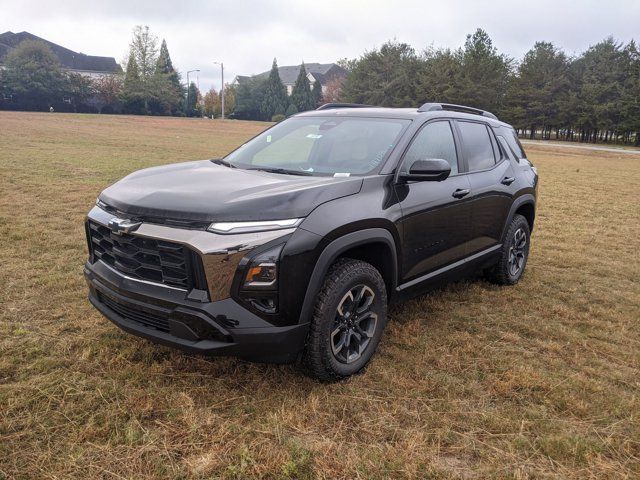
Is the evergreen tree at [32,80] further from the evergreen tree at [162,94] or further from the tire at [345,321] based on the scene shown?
the tire at [345,321]

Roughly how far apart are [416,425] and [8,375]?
8.33 ft

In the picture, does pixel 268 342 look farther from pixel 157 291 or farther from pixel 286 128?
pixel 286 128

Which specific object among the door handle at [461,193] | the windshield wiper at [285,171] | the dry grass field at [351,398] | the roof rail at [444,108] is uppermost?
the roof rail at [444,108]

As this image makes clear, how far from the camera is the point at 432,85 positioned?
58562 millimetres

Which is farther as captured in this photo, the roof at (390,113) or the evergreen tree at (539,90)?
the evergreen tree at (539,90)

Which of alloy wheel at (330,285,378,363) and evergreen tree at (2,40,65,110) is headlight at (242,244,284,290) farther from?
evergreen tree at (2,40,65,110)

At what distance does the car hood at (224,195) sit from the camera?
2789 mm

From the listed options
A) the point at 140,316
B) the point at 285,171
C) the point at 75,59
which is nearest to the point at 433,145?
the point at 285,171

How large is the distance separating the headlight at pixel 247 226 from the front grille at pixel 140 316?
590 millimetres

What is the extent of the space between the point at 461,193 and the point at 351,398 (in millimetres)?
1978

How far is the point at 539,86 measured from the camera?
5741cm

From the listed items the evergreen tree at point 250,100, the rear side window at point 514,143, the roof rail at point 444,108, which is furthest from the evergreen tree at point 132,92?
the roof rail at point 444,108

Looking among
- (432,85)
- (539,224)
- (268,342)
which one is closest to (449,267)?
(268,342)

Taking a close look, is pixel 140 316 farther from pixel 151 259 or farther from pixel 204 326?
pixel 204 326
